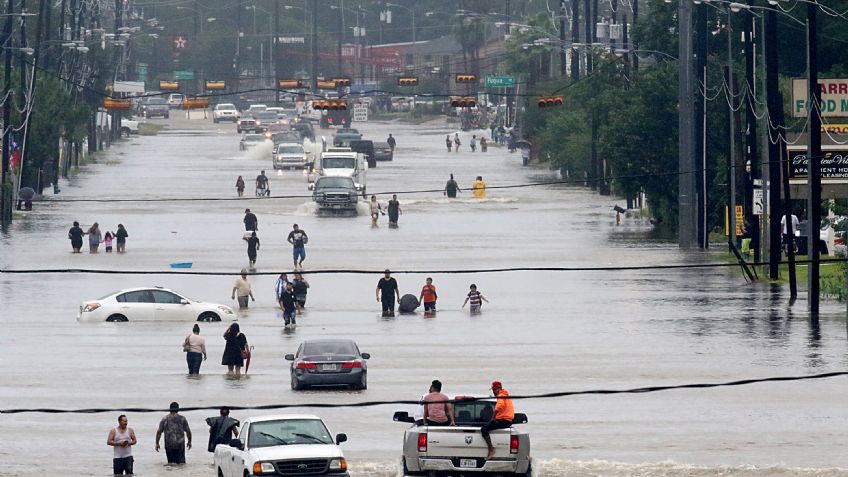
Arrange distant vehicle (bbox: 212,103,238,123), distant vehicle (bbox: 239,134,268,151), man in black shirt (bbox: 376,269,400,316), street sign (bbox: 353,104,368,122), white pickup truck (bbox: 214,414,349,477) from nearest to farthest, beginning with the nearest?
white pickup truck (bbox: 214,414,349,477), man in black shirt (bbox: 376,269,400,316), distant vehicle (bbox: 239,134,268,151), distant vehicle (bbox: 212,103,238,123), street sign (bbox: 353,104,368,122)

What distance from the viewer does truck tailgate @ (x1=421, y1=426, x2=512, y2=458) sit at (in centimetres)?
2473

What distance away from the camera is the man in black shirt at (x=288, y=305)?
44031 mm

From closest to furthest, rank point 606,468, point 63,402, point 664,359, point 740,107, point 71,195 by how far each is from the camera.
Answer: point 606,468 → point 63,402 → point 664,359 → point 740,107 → point 71,195

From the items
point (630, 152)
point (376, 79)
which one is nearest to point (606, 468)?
point (630, 152)

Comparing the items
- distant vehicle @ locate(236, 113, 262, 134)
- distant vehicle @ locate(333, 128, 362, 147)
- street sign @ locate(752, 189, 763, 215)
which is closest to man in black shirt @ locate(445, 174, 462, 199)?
distant vehicle @ locate(333, 128, 362, 147)

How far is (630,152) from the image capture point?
71125mm

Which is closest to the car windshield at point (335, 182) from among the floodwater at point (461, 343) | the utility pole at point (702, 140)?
the floodwater at point (461, 343)

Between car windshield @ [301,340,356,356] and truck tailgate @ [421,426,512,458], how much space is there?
35.6ft

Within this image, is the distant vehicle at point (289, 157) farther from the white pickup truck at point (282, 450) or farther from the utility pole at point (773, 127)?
the white pickup truck at point (282, 450)

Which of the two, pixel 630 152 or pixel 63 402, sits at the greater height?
pixel 630 152

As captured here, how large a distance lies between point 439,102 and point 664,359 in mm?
140809

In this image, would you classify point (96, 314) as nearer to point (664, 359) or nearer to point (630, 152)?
point (664, 359)

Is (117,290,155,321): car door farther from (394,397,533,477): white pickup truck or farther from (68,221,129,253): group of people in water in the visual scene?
(394,397,533,477): white pickup truck

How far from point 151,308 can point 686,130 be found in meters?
22.5
